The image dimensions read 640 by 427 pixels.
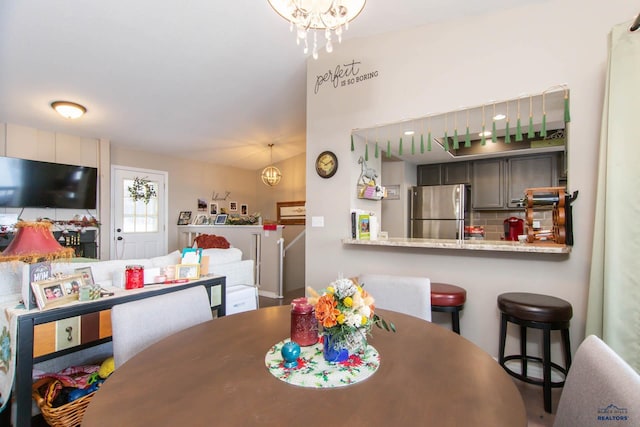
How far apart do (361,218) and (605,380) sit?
7.73 ft

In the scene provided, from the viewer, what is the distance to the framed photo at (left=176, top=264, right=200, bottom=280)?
7.02 feet

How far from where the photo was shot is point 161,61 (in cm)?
330

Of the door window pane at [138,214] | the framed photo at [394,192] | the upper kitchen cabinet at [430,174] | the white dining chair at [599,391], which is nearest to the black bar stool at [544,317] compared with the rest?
the white dining chair at [599,391]

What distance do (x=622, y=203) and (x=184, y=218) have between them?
6.42 metres

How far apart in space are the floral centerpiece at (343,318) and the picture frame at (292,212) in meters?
6.06

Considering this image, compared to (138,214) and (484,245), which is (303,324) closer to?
(484,245)

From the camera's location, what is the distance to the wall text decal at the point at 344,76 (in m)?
3.08

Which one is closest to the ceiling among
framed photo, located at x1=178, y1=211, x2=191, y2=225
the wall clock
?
the wall clock

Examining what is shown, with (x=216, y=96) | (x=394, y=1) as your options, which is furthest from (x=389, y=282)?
(x=216, y=96)

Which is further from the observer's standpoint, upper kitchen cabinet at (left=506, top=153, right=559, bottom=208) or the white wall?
upper kitchen cabinet at (left=506, top=153, right=559, bottom=208)

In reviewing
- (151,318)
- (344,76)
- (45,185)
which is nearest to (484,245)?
(344,76)

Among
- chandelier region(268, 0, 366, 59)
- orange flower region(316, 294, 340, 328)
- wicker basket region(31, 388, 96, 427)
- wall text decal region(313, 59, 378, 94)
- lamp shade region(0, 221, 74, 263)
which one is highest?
wall text decal region(313, 59, 378, 94)

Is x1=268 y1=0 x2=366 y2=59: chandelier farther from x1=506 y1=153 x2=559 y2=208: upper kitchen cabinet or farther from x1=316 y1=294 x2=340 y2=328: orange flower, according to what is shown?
x1=506 y1=153 x2=559 y2=208: upper kitchen cabinet

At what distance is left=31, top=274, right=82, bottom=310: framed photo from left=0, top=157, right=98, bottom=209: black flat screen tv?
375 cm
